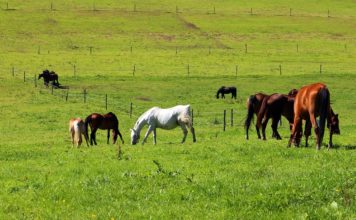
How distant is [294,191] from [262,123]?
12.7 meters

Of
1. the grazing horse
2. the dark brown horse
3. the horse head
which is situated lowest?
the horse head

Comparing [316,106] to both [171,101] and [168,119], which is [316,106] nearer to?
[168,119]

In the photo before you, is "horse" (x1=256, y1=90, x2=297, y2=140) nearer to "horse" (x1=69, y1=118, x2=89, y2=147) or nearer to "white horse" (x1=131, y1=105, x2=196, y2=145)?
"white horse" (x1=131, y1=105, x2=196, y2=145)

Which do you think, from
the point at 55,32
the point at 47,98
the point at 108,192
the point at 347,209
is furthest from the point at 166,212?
the point at 55,32

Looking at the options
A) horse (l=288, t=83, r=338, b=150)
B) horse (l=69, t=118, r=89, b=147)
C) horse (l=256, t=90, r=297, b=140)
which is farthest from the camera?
horse (l=69, t=118, r=89, b=147)

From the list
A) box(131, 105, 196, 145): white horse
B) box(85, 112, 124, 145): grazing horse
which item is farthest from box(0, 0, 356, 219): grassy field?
box(85, 112, 124, 145): grazing horse

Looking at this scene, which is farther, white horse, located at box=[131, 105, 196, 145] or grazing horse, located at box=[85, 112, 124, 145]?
grazing horse, located at box=[85, 112, 124, 145]

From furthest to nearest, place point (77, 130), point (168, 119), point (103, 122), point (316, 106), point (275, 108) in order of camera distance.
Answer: point (103, 122) < point (77, 130) < point (168, 119) < point (275, 108) < point (316, 106)

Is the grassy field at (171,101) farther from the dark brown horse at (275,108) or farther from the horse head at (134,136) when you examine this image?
the horse head at (134,136)

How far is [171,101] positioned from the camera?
160 feet

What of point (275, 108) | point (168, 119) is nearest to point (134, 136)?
point (168, 119)

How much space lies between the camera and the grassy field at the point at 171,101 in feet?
38.8

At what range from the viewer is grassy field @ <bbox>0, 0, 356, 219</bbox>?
11.8 m

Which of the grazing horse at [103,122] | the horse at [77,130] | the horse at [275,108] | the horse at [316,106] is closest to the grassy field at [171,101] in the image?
the horse at [316,106]
